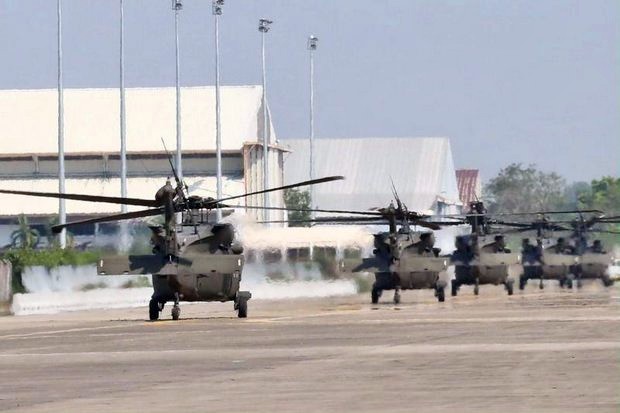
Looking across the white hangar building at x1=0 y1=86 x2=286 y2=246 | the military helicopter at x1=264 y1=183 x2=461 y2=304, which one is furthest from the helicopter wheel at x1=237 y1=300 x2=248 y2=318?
the white hangar building at x1=0 y1=86 x2=286 y2=246

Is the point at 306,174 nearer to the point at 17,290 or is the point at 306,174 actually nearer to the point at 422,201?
the point at 422,201

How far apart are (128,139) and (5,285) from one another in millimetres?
73497

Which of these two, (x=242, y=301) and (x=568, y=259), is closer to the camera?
(x=242, y=301)

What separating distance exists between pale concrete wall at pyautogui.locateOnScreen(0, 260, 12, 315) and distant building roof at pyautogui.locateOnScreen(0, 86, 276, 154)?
71.0 meters

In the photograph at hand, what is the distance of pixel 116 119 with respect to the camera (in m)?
134

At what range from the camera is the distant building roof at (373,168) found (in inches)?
5876

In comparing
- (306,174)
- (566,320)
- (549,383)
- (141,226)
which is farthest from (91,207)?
(549,383)

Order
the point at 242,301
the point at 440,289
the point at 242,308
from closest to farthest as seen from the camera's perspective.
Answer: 1. the point at 242,301
2. the point at 242,308
3. the point at 440,289

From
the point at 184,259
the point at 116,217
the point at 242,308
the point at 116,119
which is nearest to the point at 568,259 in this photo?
the point at 242,308

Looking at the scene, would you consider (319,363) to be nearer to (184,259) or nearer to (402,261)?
(184,259)

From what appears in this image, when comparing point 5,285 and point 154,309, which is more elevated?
point 5,285

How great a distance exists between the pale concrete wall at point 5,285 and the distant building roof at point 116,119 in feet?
233

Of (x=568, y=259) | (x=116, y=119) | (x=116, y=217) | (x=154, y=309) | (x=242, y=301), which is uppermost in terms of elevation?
(x=116, y=119)

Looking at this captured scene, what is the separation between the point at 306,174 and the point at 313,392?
13065 cm
